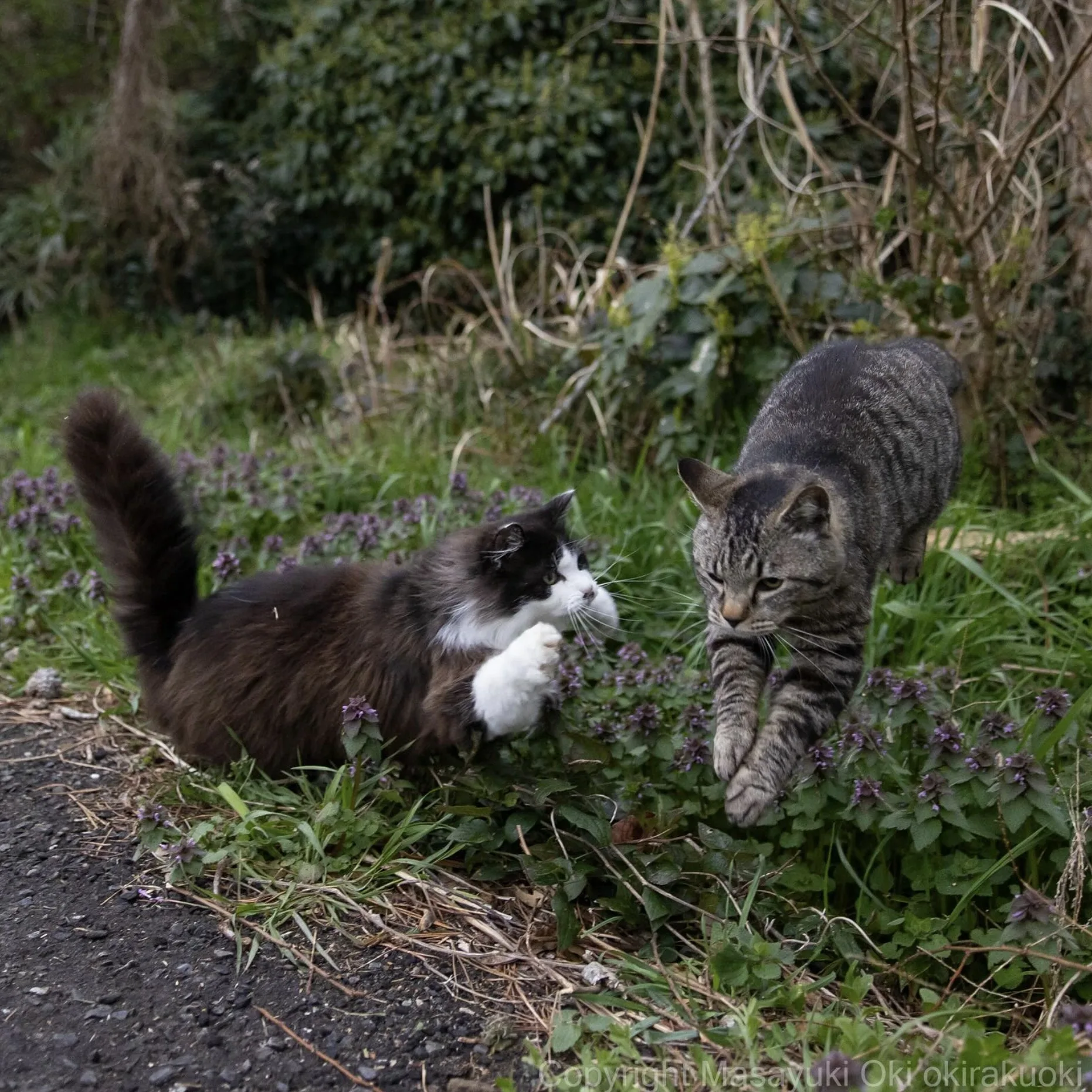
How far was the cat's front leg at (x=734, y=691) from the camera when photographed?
2865mm

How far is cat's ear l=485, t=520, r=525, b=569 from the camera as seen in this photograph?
309cm

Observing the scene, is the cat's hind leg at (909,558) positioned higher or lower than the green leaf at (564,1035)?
lower

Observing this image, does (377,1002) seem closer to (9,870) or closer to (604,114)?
(9,870)

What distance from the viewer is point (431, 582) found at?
3205 mm

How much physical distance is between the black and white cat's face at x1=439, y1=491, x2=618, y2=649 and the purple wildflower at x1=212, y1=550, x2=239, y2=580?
1.15 meters

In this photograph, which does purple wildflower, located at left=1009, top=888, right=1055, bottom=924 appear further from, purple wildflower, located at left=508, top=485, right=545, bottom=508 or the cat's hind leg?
purple wildflower, located at left=508, top=485, right=545, bottom=508

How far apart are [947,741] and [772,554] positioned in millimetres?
611

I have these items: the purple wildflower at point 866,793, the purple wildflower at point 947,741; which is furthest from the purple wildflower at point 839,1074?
the purple wildflower at point 947,741

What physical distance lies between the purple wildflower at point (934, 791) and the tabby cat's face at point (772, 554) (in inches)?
20.3

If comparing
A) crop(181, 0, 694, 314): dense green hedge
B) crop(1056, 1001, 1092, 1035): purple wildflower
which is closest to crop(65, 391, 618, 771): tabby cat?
crop(1056, 1001, 1092, 1035): purple wildflower

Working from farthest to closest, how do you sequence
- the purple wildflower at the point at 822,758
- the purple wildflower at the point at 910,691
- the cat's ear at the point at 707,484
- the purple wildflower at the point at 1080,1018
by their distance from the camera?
the cat's ear at the point at 707,484
the purple wildflower at the point at 910,691
the purple wildflower at the point at 822,758
the purple wildflower at the point at 1080,1018

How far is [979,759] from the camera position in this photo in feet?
8.98

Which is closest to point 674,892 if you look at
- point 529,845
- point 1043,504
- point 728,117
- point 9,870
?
point 529,845

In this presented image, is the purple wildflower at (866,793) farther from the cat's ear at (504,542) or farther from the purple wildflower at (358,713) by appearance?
the purple wildflower at (358,713)
